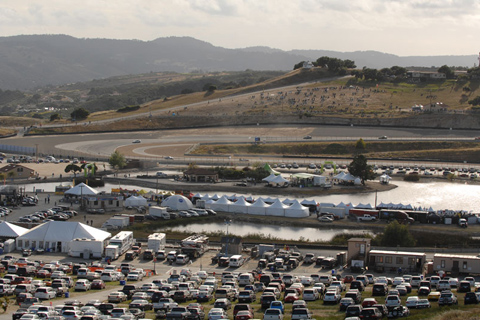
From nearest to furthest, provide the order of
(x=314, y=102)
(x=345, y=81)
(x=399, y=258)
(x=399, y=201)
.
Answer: (x=399, y=258) → (x=399, y=201) → (x=314, y=102) → (x=345, y=81)

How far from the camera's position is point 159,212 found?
42281 millimetres

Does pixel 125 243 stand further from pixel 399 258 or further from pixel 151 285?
pixel 399 258

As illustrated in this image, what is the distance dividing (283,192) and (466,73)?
7109 centimetres

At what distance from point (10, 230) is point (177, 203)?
11.8 m

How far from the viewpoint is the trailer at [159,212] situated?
4206 centimetres

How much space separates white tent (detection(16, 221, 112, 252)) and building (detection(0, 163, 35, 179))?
23069 mm

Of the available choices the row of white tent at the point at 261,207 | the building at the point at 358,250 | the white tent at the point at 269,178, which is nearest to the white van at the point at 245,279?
the building at the point at 358,250

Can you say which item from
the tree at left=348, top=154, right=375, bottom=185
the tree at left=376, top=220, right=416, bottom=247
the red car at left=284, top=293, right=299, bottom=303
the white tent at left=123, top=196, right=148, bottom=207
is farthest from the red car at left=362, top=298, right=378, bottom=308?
the tree at left=348, top=154, right=375, bottom=185

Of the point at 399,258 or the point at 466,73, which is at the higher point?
the point at 466,73

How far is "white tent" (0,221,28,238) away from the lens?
34844 mm

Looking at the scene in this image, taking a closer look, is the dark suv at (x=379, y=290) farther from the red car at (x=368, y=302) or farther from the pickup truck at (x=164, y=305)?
the pickup truck at (x=164, y=305)

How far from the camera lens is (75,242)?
33.2m

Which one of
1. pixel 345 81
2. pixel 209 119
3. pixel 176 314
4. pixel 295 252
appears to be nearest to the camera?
pixel 176 314

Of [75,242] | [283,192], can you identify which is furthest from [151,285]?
[283,192]
